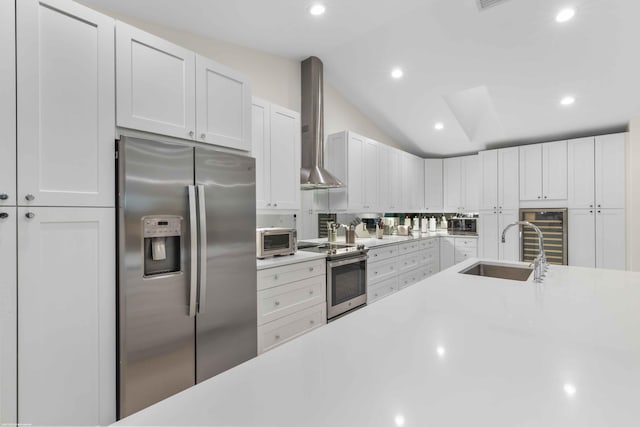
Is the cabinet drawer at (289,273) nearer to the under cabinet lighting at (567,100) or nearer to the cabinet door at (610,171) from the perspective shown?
the under cabinet lighting at (567,100)

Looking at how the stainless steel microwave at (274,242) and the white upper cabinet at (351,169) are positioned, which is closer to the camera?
the stainless steel microwave at (274,242)

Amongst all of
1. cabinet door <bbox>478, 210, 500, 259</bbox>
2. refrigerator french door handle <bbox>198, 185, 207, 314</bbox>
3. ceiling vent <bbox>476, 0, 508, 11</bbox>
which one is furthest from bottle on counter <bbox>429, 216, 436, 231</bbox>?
refrigerator french door handle <bbox>198, 185, 207, 314</bbox>

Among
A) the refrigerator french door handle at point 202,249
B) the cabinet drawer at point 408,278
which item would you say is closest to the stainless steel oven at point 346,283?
the cabinet drawer at point 408,278

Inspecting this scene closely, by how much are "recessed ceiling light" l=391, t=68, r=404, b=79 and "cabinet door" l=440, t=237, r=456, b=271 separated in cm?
306

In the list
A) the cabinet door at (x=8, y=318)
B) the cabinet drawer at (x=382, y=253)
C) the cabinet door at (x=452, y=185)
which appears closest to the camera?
the cabinet door at (x=8, y=318)

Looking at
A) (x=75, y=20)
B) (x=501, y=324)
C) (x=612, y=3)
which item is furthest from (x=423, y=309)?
(x=612, y=3)

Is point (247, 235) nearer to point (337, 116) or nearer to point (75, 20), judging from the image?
point (75, 20)

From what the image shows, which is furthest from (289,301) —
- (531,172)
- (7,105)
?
(531,172)

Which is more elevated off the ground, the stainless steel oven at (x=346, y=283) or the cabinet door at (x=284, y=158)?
the cabinet door at (x=284, y=158)

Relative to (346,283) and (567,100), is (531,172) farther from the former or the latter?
(346,283)

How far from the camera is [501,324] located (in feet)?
3.63

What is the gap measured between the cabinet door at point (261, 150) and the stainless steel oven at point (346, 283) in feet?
2.88

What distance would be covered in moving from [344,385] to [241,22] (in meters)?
3.05

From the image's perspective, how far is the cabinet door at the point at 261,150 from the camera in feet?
8.84
